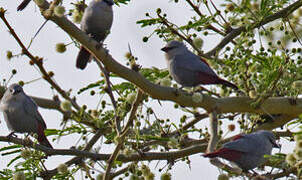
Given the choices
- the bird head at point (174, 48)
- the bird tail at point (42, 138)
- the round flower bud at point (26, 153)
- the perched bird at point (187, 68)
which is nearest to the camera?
the round flower bud at point (26, 153)

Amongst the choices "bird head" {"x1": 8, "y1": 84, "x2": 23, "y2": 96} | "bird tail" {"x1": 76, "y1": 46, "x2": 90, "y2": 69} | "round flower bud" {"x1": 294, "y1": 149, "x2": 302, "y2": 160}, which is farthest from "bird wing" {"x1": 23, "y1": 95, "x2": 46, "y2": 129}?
"round flower bud" {"x1": 294, "y1": 149, "x2": 302, "y2": 160}

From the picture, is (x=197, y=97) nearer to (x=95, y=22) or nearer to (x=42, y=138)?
(x=95, y=22)

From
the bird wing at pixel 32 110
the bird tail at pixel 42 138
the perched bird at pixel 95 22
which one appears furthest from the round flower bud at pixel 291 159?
the bird wing at pixel 32 110

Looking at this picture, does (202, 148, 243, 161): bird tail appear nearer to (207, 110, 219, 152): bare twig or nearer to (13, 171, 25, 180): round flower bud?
(207, 110, 219, 152): bare twig

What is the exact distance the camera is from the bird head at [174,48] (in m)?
6.34

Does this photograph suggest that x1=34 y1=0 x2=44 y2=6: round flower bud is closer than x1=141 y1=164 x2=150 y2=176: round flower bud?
Yes

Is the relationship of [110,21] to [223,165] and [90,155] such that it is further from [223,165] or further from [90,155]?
[223,165]

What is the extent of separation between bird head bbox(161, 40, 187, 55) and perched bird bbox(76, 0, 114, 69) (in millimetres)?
818

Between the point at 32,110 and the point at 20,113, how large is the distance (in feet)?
0.58

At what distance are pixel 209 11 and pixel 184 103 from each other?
1588 mm

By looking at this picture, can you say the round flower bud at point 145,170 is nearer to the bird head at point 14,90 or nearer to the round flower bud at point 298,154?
the round flower bud at point 298,154

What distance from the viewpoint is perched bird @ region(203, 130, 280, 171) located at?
5449 mm

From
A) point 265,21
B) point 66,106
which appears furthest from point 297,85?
point 66,106

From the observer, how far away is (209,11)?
6.39m
